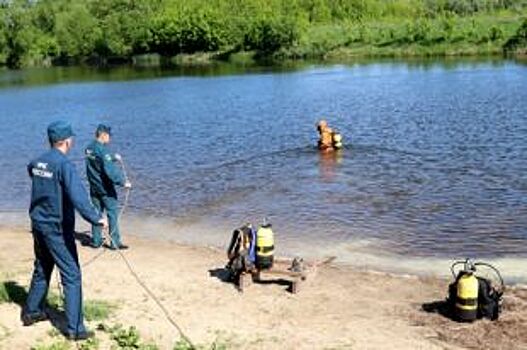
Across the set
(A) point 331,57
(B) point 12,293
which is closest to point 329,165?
(B) point 12,293

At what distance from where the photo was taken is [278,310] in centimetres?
1141

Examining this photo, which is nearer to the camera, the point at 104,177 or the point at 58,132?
the point at 58,132

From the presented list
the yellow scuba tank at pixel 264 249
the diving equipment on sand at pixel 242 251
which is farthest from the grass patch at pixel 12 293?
the yellow scuba tank at pixel 264 249

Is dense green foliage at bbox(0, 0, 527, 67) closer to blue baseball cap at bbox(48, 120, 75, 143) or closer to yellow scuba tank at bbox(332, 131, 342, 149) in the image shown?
yellow scuba tank at bbox(332, 131, 342, 149)

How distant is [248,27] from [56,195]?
116436 millimetres

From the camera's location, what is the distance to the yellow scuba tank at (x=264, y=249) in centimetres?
1252

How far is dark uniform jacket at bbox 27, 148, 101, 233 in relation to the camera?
30.7 feet

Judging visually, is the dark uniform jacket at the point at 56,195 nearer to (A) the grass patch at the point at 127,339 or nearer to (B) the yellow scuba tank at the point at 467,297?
(A) the grass patch at the point at 127,339

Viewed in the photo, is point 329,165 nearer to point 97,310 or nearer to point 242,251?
point 242,251

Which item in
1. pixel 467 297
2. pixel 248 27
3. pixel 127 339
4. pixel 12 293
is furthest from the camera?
pixel 248 27

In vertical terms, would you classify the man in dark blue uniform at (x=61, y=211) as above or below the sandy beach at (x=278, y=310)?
above

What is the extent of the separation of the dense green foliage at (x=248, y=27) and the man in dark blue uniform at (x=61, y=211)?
88.2 metres

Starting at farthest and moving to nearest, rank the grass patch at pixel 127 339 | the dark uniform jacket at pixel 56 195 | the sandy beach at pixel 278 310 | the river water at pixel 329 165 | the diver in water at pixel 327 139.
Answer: the diver in water at pixel 327 139
the river water at pixel 329 165
the sandy beach at pixel 278 310
the grass patch at pixel 127 339
the dark uniform jacket at pixel 56 195

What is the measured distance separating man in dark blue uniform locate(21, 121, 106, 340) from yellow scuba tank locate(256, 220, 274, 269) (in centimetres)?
340
